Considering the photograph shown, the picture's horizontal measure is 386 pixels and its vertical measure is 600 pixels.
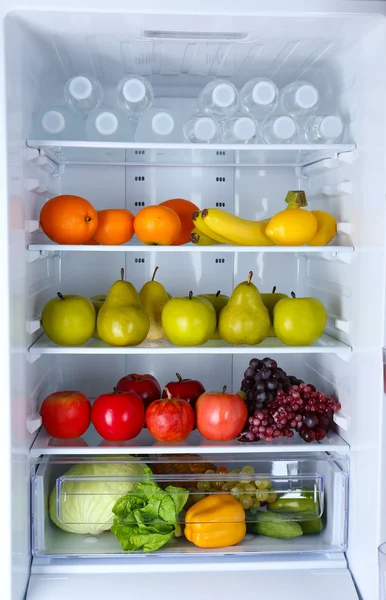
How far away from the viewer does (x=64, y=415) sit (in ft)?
5.80

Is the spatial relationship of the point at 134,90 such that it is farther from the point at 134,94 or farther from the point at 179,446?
the point at 179,446

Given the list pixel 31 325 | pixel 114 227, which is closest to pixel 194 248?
pixel 114 227

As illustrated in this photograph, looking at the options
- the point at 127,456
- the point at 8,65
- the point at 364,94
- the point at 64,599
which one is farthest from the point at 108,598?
the point at 364,94

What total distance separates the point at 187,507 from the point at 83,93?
113 centimetres

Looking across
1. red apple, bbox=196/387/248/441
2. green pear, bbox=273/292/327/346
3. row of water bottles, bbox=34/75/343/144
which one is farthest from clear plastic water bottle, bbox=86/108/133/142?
red apple, bbox=196/387/248/441

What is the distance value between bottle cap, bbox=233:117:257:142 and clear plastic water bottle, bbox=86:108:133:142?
29cm

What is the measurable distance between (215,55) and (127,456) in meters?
1.13

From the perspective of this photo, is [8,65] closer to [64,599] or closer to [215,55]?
[215,55]

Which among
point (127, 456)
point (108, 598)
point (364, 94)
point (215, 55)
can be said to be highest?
point (215, 55)

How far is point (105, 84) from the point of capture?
2.07 metres

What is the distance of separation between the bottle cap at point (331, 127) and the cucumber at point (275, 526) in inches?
40.2

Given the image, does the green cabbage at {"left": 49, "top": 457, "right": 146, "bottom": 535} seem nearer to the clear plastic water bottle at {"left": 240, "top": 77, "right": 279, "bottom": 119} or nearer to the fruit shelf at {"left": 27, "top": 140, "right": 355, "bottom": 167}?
the fruit shelf at {"left": 27, "top": 140, "right": 355, "bottom": 167}

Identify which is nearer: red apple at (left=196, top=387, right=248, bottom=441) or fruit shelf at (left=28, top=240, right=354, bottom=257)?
fruit shelf at (left=28, top=240, right=354, bottom=257)

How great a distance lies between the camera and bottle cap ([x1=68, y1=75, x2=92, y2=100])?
1.70 m
